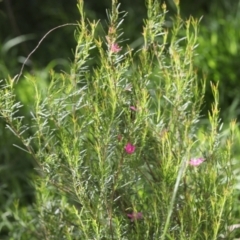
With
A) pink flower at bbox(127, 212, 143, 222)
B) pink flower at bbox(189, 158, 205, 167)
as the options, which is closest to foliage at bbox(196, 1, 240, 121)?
pink flower at bbox(189, 158, 205, 167)

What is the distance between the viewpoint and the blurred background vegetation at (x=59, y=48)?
3314 millimetres

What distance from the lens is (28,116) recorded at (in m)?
3.54

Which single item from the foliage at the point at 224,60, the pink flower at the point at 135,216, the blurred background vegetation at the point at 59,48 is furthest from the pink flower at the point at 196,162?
the foliage at the point at 224,60

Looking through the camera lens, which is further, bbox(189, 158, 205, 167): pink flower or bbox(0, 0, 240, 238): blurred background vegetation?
bbox(0, 0, 240, 238): blurred background vegetation

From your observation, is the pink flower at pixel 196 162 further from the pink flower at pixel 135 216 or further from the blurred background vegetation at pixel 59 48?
the blurred background vegetation at pixel 59 48

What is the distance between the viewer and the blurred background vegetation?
3.31 m

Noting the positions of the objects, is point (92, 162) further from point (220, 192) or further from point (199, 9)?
point (199, 9)

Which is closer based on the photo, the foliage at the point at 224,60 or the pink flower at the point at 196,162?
the pink flower at the point at 196,162

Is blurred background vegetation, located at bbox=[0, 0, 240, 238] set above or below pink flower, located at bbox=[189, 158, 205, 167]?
below

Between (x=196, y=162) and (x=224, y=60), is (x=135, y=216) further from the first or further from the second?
(x=224, y=60)

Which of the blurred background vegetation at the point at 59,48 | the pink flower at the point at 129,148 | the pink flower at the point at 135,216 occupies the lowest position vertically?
the blurred background vegetation at the point at 59,48

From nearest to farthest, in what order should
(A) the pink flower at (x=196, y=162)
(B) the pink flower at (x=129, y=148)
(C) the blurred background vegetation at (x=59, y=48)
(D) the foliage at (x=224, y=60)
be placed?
(B) the pink flower at (x=129, y=148), (A) the pink flower at (x=196, y=162), (C) the blurred background vegetation at (x=59, y=48), (D) the foliage at (x=224, y=60)

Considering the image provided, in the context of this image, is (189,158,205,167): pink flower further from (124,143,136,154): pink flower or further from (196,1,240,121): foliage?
(196,1,240,121): foliage

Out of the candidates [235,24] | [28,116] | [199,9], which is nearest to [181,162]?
[28,116]
